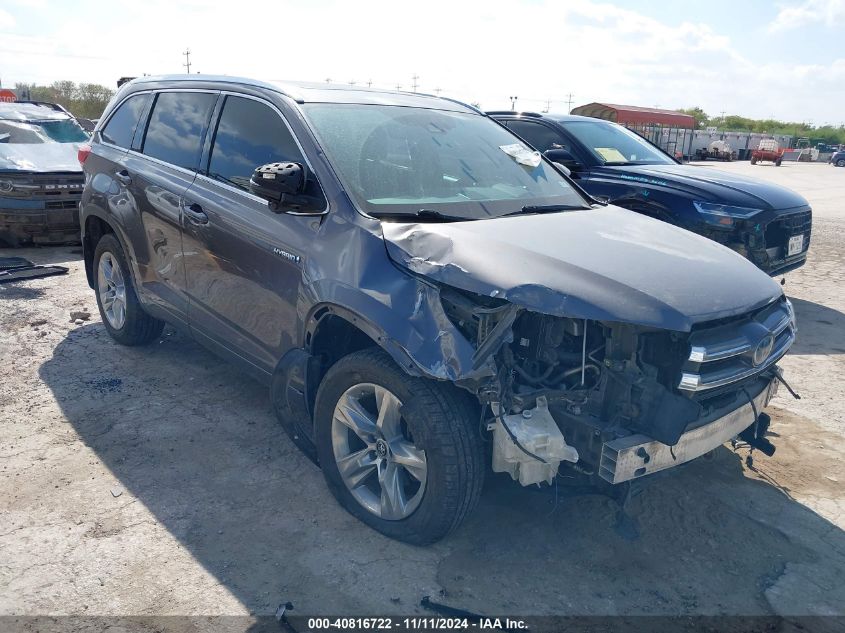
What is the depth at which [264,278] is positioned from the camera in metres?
3.65

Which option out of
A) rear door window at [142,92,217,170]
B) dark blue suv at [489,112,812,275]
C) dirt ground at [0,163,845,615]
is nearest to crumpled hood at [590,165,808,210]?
dark blue suv at [489,112,812,275]

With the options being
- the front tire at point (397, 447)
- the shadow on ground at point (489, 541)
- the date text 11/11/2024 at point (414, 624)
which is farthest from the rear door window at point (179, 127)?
the date text 11/11/2024 at point (414, 624)

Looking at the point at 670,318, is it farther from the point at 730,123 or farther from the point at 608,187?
the point at 730,123

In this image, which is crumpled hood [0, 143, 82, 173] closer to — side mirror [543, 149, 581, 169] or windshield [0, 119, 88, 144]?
windshield [0, 119, 88, 144]

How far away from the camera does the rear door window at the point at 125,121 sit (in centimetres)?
513

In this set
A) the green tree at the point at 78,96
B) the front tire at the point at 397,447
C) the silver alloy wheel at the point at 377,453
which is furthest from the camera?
the green tree at the point at 78,96

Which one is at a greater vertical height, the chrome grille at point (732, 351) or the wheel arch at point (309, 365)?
the chrome grille at point (732, 351)

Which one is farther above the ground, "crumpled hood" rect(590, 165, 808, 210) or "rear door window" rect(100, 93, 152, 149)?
"rear door window" rect(100, 93, 152, 149)

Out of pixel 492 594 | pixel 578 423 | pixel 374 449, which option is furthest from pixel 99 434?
pixel 578 423

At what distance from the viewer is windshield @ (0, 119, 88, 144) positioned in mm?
9773

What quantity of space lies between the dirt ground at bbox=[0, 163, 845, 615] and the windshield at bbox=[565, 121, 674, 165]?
384 cm

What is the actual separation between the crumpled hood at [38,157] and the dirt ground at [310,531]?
17.1 feet

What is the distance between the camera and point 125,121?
5289 millimetres

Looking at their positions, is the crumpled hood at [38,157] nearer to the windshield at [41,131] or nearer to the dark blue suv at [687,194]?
the windshield at [41,131]
